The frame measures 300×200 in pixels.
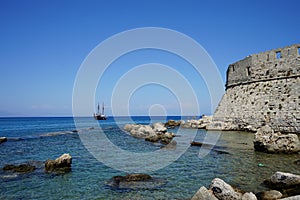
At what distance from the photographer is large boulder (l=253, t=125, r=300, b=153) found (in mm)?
14367

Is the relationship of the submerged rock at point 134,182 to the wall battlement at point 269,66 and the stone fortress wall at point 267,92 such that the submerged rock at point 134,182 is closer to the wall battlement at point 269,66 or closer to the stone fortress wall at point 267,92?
the stone fortress wall at point 267,92

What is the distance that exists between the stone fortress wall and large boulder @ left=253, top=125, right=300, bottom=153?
25.8 feet

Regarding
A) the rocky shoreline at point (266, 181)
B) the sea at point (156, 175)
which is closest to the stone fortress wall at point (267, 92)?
the rocky shoreline at point (266, 181)

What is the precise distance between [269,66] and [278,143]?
13527 mm

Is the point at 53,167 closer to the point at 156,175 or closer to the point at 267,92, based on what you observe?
the point at 156,175

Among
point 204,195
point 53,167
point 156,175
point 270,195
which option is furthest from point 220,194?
point 53,167

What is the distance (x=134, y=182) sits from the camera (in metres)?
9.59

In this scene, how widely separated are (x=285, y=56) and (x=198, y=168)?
18088 mm

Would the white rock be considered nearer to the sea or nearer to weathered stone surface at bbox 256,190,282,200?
the sea

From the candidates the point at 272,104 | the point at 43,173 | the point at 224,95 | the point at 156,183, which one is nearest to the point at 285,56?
the point at 272,104

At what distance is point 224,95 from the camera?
34.4 m

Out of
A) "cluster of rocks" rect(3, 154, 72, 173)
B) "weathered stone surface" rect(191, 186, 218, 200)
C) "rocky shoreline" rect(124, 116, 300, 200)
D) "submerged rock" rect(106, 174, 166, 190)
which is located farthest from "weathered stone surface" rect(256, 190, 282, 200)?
"cluster of rocks" rect(3, 154, 72, 173)

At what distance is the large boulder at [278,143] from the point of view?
47.1 feet

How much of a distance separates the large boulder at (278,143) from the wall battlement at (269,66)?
36.3 feet
